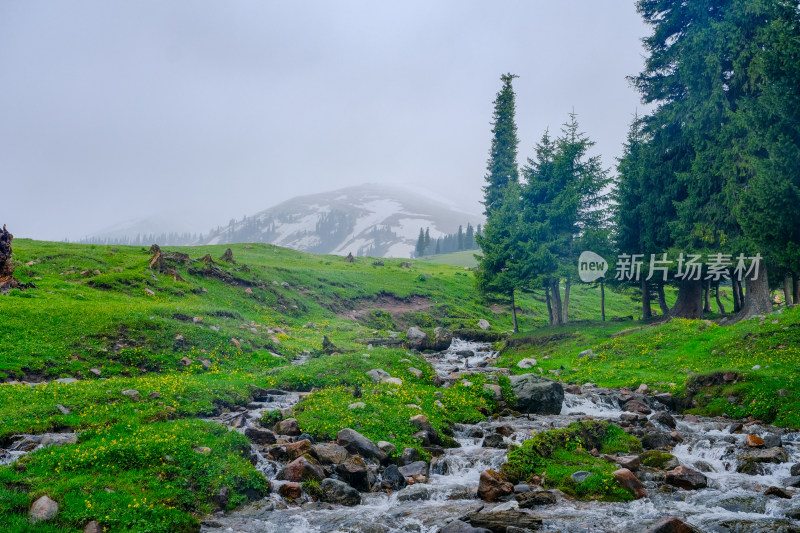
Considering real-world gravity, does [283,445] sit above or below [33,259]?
below

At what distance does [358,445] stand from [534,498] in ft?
19.1

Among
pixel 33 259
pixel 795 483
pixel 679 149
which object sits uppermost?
pixel 679 149

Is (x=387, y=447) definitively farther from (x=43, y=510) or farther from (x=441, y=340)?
(x=441, y=340)

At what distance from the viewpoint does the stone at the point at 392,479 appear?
1379cm

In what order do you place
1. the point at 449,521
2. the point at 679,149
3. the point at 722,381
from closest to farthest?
the point at 449,521 < the point at 722,381 < the point at 679,149

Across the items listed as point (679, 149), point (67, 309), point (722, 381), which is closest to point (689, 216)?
point (679, 149)

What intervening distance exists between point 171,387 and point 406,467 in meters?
11.1

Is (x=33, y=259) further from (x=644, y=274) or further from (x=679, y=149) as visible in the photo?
(x=679, y=149)

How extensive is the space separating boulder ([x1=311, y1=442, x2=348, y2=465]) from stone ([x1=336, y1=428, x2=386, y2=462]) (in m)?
0.35

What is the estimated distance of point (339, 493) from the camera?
12.8 metres

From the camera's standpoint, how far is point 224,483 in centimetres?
1245

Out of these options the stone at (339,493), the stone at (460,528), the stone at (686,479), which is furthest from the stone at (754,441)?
the stone at (339,493)

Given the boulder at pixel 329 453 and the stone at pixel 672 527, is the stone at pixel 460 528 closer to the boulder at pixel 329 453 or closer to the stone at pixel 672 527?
the stone at pixel 672 527

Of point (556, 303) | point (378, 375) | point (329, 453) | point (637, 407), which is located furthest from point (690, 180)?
point (329, 453)
